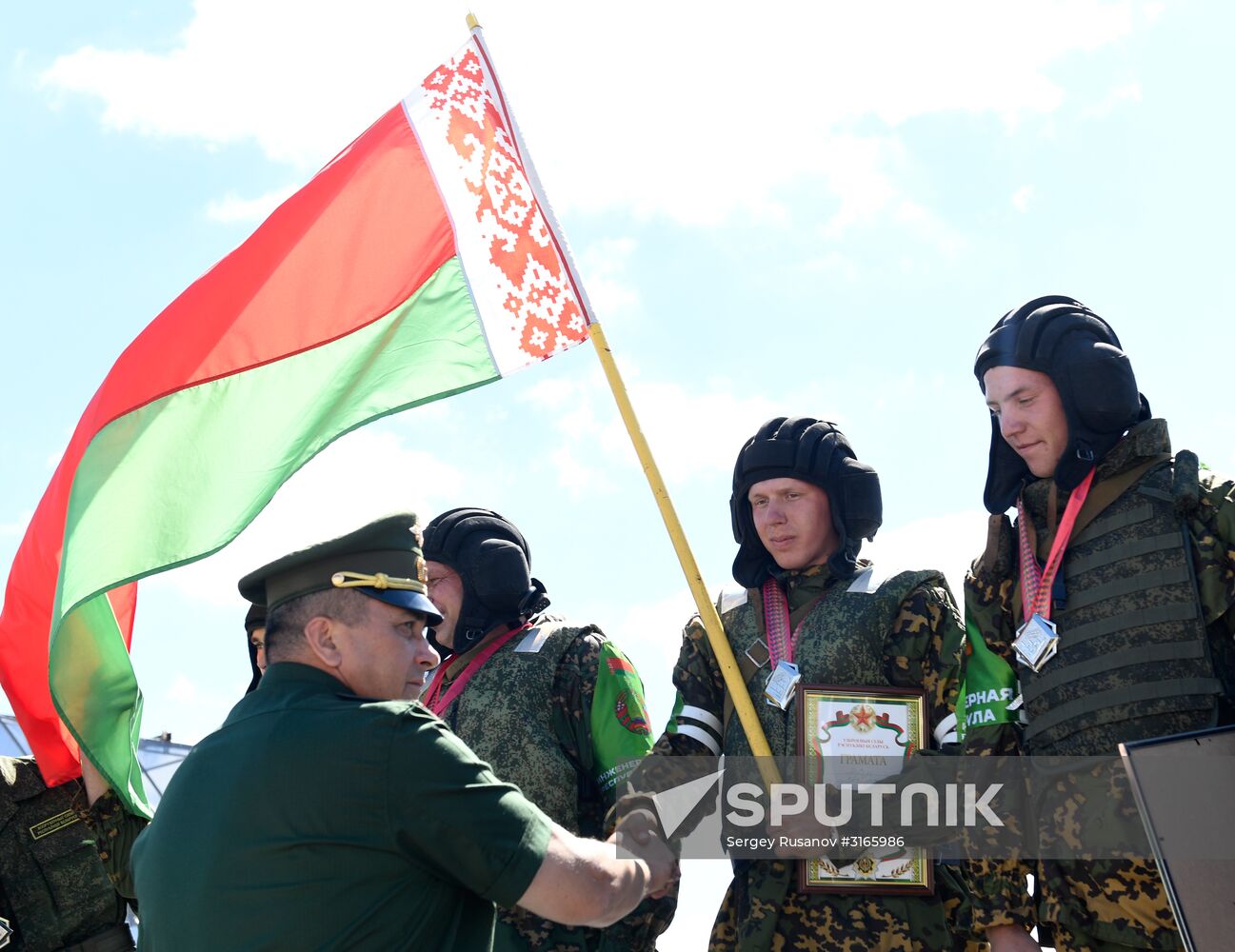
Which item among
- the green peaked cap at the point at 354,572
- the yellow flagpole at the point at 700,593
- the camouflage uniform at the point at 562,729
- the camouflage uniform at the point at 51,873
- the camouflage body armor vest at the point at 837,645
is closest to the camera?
the green peaked cap at the point at 354,572

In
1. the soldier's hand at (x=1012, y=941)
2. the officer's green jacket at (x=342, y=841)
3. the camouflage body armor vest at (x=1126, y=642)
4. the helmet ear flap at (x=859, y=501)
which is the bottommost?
the officer's green jacket at (x=342, y=841)

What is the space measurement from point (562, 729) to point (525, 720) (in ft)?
0.62

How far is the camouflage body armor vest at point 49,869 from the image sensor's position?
7.63m

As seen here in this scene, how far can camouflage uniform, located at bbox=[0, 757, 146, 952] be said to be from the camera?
762 centimetres

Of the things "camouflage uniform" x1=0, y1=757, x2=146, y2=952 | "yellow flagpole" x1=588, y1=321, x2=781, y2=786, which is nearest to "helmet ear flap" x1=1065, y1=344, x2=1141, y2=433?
"yellow flagpole" x1=588, y1=321, x2=781, y2=786

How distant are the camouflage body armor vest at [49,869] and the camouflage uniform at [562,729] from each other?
2.33 meters

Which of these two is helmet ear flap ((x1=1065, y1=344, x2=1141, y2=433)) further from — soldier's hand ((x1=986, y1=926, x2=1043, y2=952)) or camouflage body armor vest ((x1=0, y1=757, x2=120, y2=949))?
camouflage body armor vest ((x1=0, y1=757, x2=120, y2=949))

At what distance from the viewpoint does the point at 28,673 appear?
6.97 m

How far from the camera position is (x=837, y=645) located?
587 cm

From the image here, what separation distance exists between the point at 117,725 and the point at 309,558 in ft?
7.85

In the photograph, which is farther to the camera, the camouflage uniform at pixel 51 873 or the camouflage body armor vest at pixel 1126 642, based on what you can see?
the camouflage uniform at pixel 51 873

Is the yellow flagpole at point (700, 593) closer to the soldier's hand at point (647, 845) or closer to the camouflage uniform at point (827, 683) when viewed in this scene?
the camouflage uniform at point (827, 683)

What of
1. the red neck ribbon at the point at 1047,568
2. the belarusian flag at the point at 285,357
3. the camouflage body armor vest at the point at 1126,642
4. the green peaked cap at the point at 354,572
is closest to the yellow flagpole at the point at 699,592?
the belarusian flag at the point at 285,357

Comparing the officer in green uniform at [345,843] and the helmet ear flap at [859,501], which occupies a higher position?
the helmet ear flap at [859,501]
